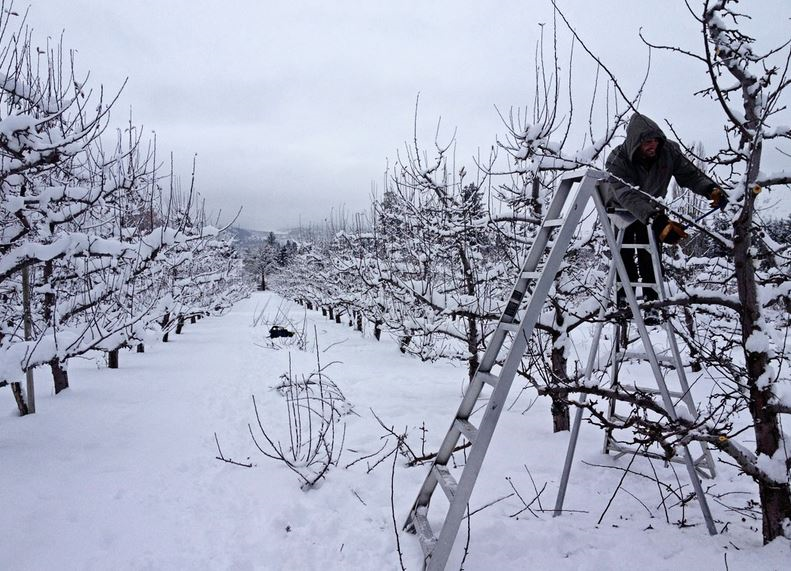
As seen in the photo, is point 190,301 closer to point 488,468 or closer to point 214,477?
point 214,477

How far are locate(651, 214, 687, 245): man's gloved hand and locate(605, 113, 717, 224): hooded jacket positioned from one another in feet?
0.22

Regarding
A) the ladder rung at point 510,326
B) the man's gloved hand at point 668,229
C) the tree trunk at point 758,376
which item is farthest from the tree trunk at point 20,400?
the tree trunk at point 758,376

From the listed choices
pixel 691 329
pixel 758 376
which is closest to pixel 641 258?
pixel 691 329

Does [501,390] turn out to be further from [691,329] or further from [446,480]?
[691,329]

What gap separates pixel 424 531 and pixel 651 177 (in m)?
2.77

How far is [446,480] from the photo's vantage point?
2695 mm

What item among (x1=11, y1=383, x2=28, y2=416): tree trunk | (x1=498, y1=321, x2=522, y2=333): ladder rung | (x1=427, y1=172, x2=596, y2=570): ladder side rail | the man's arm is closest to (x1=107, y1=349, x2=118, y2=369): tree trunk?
(x1=11, y1=383, x2=28, y2=416): tree trunk

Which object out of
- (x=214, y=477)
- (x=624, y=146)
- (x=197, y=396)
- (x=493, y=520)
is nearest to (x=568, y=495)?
(x=493, y=520)

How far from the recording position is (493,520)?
3.15 meters

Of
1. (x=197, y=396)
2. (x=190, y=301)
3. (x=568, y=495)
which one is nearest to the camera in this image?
(x=568, y=495)

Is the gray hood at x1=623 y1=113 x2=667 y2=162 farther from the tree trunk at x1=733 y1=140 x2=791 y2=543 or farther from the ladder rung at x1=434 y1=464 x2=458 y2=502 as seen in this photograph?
the ladder rung at x1=434 y1=464 x2=458 y2=502

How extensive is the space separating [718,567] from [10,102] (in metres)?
7.62

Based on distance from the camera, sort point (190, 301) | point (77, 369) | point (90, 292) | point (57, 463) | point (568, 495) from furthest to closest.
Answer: point (190, 301), point (77, 369), point (90, 292), point (57, 463), point (568, 495)

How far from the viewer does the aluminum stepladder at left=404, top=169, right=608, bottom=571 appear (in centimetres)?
228
